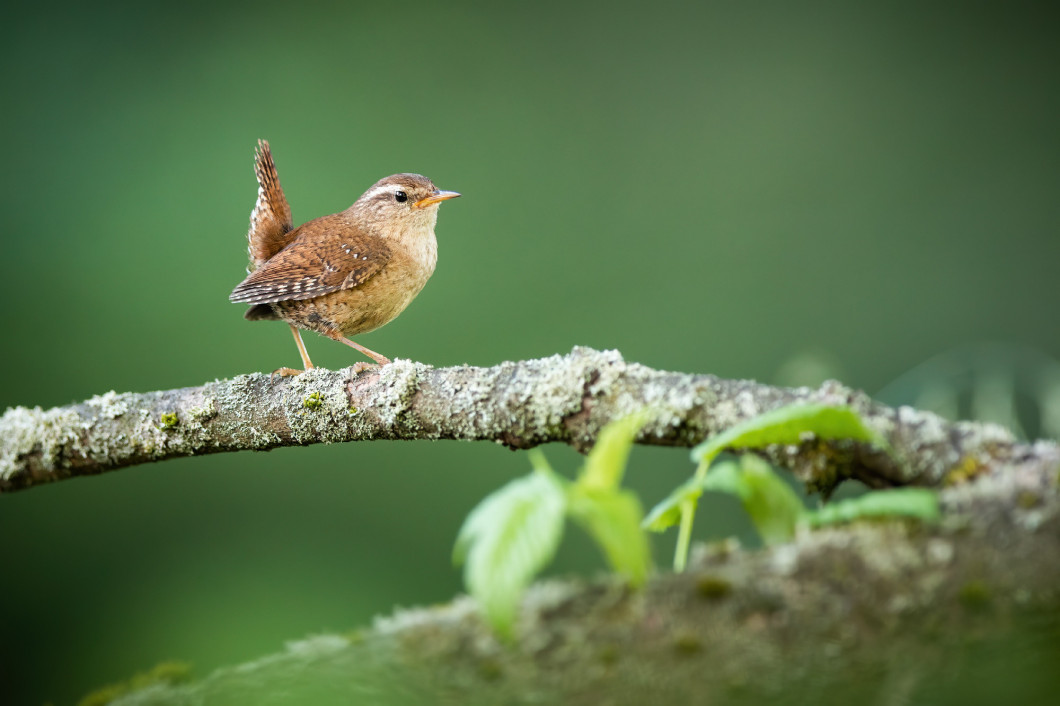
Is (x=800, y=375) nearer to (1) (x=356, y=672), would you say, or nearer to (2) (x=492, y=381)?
(2) (x=492, y=381)

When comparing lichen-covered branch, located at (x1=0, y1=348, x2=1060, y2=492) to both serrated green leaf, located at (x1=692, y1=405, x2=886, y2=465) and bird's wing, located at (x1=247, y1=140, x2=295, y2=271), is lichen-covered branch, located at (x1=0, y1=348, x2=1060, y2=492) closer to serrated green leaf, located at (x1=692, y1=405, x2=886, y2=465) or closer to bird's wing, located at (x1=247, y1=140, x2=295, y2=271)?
serrated green leaf, located at (x1=692, y1=405, x2=886, y2=465)

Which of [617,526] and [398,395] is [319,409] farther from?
[617,526]

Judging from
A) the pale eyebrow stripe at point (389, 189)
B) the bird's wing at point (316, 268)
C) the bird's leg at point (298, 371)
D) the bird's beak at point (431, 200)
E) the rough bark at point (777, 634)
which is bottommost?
the rough bark at point (777, 634)

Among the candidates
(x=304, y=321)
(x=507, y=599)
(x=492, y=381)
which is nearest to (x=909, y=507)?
(x=507, y=599)

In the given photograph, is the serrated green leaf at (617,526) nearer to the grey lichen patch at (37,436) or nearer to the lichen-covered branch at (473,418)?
the lichen-covered branch at (473,418)

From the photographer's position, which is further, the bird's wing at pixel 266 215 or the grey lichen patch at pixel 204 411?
the bird's wing at pixel 266 215

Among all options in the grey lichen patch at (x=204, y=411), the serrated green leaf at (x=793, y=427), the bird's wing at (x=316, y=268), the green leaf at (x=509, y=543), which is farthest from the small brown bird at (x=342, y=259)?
the green leaf at (x=509, y=543)
